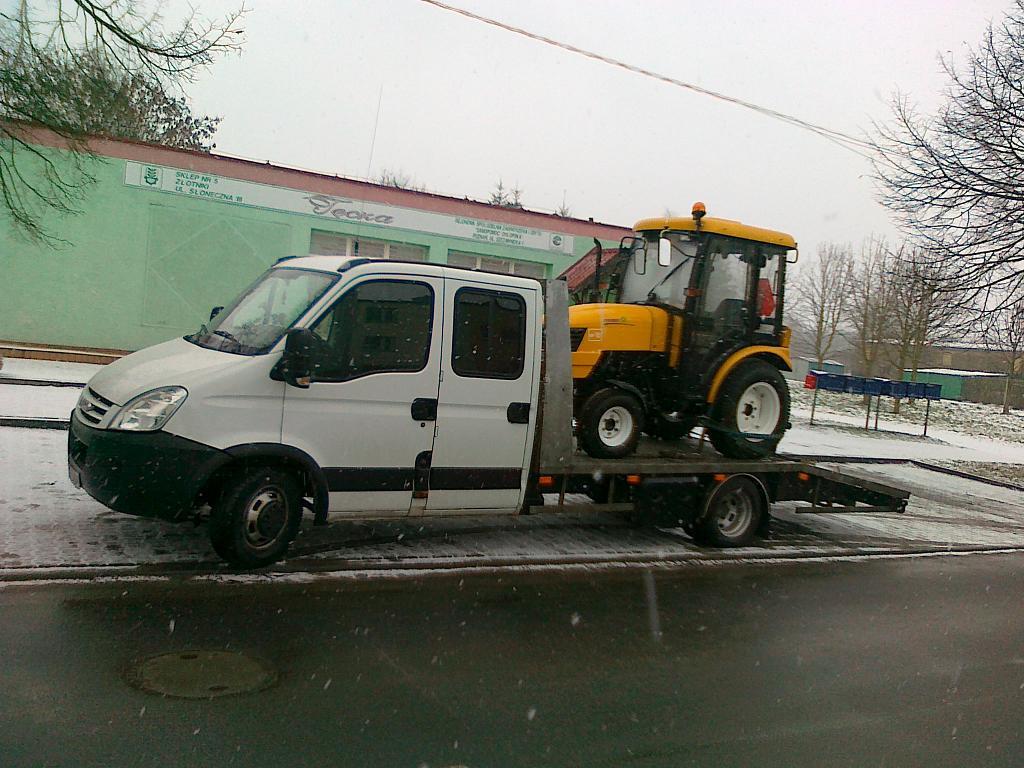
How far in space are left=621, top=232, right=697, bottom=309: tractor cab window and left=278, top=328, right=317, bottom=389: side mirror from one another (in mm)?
4173

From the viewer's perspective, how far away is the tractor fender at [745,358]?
889cm

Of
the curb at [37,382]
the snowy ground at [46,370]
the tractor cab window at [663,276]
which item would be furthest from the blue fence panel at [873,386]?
the curb at [37,382]

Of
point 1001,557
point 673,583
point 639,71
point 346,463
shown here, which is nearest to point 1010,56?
point 639,71

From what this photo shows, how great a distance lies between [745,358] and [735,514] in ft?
5.42

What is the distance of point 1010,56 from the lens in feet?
55.3

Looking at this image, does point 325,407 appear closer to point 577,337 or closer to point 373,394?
point 373,394

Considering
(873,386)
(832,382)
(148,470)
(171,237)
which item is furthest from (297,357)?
(832,382)

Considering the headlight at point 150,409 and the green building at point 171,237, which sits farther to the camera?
the green building at point 171,237

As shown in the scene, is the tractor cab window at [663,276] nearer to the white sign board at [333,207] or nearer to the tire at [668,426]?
the tire at [668,426]

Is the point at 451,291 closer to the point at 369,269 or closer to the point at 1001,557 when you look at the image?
the point at 369,269

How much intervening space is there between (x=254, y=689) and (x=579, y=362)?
4.81 metres

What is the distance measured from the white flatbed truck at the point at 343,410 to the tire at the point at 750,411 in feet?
4.12

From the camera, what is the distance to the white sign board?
21281mm

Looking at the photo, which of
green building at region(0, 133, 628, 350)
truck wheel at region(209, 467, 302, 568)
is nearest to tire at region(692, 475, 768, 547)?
truck wheel at region(209, 467, 302, 568)
